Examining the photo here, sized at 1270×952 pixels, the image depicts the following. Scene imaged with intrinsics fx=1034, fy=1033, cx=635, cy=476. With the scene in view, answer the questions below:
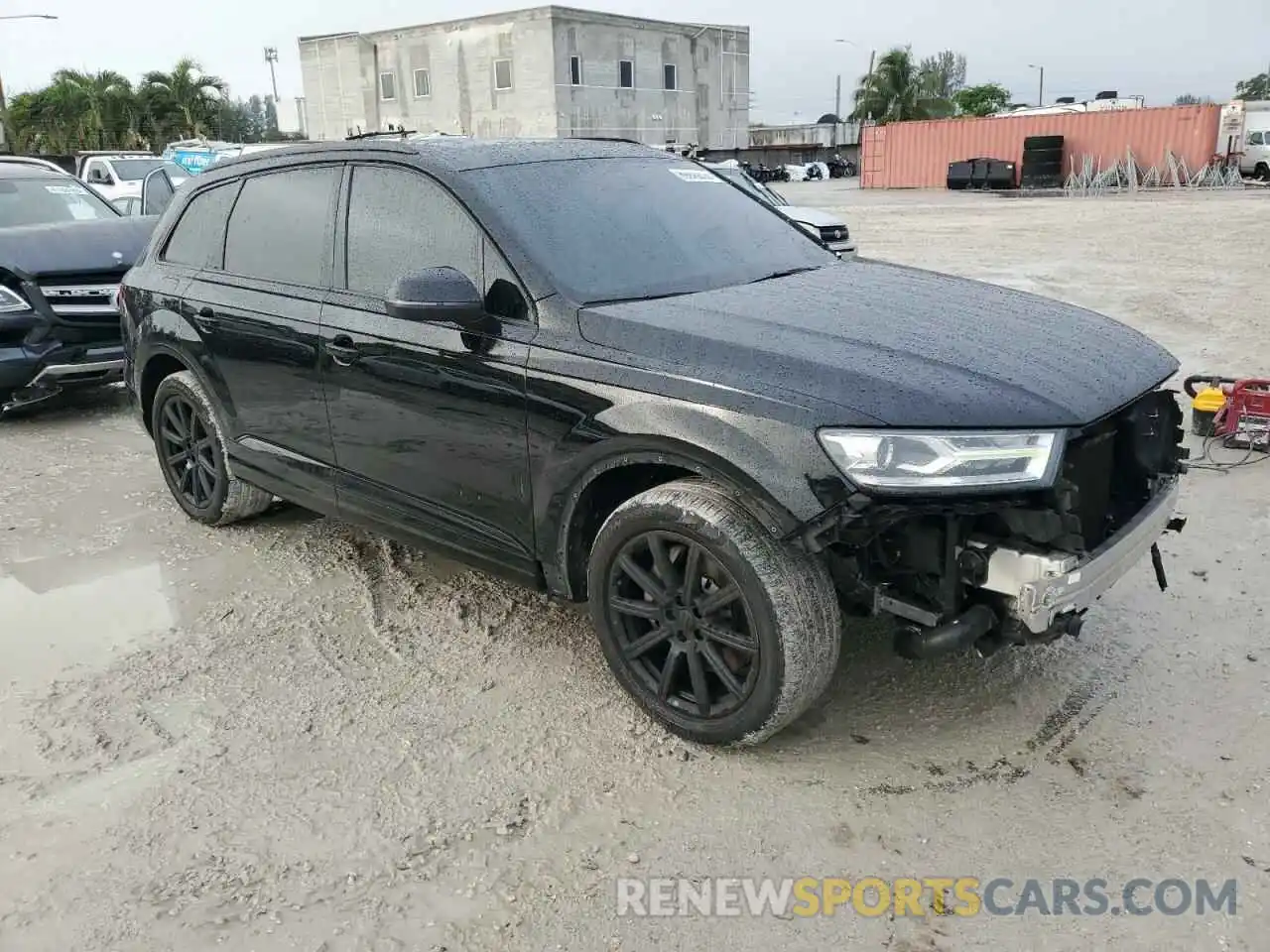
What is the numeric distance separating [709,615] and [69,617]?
2791 mm

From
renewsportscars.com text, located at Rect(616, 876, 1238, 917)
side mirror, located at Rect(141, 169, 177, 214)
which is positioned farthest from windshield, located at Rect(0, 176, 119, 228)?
renewsportscars.com text, located at Rect(616, 876, 1238, 917)

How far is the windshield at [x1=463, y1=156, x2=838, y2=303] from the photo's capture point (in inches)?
133

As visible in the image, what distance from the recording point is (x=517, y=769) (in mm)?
3066

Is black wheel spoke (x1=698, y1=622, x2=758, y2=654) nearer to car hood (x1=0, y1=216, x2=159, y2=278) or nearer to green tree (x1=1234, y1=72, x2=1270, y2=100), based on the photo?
car hood (x1=0, y1=216, x2=159, y2=278)

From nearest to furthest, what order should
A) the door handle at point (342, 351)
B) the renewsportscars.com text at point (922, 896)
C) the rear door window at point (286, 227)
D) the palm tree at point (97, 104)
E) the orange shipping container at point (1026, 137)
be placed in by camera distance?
the renewsportscars.com text at point (922, 896)
the door handle at point (342, 351)
the rear door window at point (286, 227)
the orange shipping container at point (1026, 137)
the palm tree at point (97, 104)

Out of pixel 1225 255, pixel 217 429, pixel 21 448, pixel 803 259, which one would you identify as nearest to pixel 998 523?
pixel 803 259

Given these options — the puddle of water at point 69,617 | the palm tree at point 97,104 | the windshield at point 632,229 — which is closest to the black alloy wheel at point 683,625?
the windshield at point 632,229

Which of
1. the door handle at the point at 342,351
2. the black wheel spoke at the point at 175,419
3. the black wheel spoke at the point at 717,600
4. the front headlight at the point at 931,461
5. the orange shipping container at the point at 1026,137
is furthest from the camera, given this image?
the orange shipping container at the point at 1026,137

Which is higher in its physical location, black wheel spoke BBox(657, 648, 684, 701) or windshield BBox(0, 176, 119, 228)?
windshield BBox(0, 176, 119, 228)

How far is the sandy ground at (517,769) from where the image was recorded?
2496mm

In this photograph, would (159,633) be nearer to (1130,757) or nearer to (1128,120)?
(1130,757)

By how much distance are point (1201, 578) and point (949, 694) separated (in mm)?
1481

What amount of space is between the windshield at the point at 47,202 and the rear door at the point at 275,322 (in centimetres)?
501

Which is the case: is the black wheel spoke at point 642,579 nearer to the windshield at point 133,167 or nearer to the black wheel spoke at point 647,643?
the black wheel spoke at point 647,643
